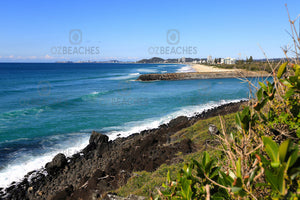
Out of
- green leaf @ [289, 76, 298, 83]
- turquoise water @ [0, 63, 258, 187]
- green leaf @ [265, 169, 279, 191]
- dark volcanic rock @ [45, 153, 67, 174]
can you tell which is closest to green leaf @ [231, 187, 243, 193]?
green leaf @ [265, 169, 279, 191]

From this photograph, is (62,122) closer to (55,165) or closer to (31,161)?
(31,161)

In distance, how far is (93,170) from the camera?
11.2 meters

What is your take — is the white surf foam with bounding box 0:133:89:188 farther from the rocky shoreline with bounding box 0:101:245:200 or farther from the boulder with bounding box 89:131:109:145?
the boulder with bounding box 89:131:109:145

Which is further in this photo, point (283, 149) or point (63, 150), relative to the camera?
point (63, 150)

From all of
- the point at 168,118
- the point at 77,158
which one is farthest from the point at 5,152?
the point at 168,118

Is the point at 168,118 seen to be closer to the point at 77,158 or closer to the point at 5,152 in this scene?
the point at 77,158

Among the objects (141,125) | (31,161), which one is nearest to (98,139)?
(31,161)

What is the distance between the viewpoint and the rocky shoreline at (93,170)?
334 inches

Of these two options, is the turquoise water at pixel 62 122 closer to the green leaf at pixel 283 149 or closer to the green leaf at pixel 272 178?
the green leaf at pixel 272 178

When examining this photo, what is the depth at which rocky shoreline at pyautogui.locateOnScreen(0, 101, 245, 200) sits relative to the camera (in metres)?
8.49

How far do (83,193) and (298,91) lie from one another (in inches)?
313

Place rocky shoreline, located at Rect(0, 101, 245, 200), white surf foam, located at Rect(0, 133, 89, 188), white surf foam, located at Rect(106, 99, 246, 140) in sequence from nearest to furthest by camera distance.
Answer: rocky shoreline, located at Rect(0, 101, 245, 200) → white surf foam, located at Rect(0, 133, 89, 188) → white surf foam, located at Rect(106, 99, 246, 140)

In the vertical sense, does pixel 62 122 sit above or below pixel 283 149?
below

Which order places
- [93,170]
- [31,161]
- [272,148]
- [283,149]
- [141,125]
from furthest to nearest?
[141,125], [31,161], [93,170], [272,148], [283,149]
